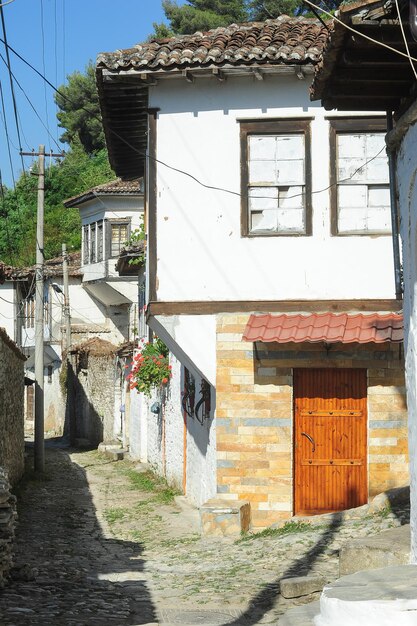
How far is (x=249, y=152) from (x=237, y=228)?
1.05m

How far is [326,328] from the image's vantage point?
1266 cm

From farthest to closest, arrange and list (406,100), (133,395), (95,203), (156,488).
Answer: (95,203)
(133,395)
(156,488)
(406,100)

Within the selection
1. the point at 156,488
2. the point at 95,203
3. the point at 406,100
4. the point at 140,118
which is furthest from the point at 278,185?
the point at 95,203

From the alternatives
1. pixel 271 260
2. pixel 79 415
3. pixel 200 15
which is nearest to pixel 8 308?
pixel 79 415

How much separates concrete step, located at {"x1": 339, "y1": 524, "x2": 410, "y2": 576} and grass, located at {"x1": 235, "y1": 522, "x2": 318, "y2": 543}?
3114 mm

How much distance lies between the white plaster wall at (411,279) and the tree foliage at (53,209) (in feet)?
139

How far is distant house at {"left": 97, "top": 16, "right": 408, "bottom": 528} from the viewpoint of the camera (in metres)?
13.2

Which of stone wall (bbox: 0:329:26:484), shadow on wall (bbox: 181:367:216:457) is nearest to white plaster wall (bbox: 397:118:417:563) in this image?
shadow on wall (bbox: 181:367:216:457)

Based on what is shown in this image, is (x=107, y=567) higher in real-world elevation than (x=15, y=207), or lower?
lower

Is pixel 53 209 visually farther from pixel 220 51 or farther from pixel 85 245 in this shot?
pixel 220 51

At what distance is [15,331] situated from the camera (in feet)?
152

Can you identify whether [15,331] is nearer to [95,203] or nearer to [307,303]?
[95,203]

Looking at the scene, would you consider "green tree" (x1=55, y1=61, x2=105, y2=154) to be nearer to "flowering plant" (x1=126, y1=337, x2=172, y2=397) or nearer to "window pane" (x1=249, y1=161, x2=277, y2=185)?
"flowering plant" (x1=126, y1=337, x2=172, y2=397)

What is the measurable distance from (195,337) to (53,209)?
4067 cm
